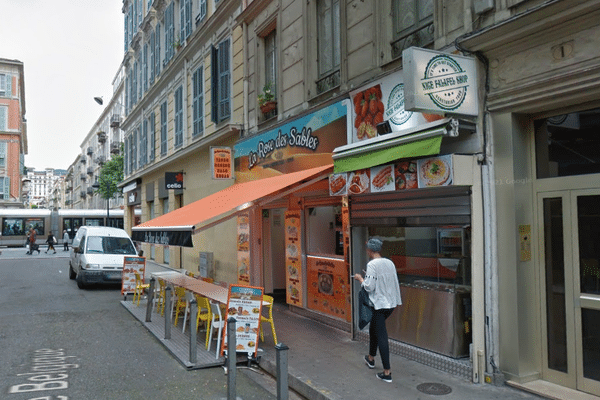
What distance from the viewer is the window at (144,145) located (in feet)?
79.8

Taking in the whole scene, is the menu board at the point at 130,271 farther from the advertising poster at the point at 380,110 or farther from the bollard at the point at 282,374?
the bollard at the point at 282,374

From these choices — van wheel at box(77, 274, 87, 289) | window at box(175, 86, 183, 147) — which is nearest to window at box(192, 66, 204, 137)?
window at box(175, 86, 183, 147)

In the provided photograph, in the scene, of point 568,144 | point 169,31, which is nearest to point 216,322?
point 568,144

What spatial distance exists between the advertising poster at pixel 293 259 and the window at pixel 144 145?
51.1ft

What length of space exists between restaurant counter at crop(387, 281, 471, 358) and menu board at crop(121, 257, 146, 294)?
7.36 metres

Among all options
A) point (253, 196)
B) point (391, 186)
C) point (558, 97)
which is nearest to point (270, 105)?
point (253, 196)

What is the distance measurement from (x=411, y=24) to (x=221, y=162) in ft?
24.1

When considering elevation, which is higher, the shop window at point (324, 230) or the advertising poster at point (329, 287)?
the shop window at point (324, 230)

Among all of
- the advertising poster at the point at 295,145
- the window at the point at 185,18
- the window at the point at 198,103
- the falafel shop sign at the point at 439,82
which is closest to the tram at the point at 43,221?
the window at the point at 185,18

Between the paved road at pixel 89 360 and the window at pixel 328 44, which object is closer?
the paved road at pixel 89 360

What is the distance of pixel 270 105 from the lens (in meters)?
11.8

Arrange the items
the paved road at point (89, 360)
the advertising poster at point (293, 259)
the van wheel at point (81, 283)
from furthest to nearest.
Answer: the van wheel at point (81, 283) → the advertising poster at point (293, 259) → the paved road at point (89, 360)

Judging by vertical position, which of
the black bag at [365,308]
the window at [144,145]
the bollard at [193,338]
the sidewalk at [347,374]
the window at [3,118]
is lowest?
the sidewalk at [347,374]

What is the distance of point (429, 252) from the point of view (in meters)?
7.00
